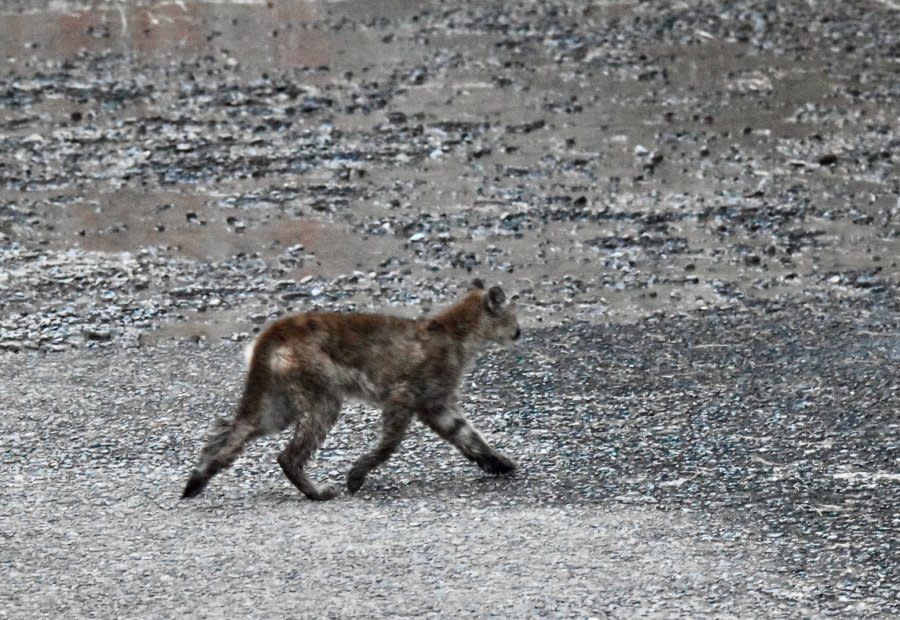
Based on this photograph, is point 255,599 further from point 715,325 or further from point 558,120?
point 558,120

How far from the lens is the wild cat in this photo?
8.48m

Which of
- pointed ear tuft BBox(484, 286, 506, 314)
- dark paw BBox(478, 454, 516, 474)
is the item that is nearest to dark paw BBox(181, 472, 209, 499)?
dark paw BBox(478, 454, 516, 474)

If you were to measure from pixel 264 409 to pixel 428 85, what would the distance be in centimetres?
1174

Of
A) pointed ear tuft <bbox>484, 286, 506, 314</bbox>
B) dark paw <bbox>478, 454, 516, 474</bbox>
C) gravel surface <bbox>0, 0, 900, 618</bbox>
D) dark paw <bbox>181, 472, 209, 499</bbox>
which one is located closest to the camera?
gravel surface <bbox>0, 0, 900, 618</bbox>

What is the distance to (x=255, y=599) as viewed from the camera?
7.15 m

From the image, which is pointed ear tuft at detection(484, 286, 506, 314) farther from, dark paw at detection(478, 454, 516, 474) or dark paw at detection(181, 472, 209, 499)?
dark paw at detection(181, 472, 209, 499)

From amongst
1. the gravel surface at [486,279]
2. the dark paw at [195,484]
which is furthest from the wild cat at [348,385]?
the gravel surface at [486,279]

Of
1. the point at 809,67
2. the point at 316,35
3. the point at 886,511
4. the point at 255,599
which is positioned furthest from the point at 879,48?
the point at 255,599

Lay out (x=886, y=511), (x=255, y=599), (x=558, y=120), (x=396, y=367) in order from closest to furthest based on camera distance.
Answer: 1. (x=255, y=599)
2. (x=886, y=511)
3. (x=396, y=367)
4. (x=558, y=120)

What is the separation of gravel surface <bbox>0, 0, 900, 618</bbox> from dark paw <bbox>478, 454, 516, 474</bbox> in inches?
3.5

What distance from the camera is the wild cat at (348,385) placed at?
8477 mm

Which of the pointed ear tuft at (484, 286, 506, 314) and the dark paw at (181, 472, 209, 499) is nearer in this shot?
the dark paw at (181, 472, 209, 499)

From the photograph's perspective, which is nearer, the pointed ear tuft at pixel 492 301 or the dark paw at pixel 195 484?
the dark paw at pixel 195 484

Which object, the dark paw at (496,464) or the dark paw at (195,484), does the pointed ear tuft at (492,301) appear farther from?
the dark paw at (195,484)
